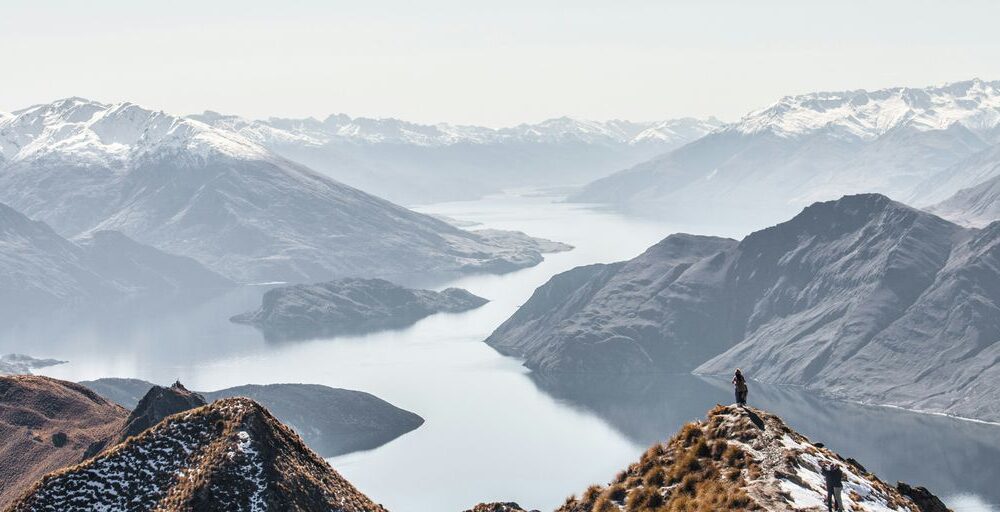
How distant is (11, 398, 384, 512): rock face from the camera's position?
1973 inches

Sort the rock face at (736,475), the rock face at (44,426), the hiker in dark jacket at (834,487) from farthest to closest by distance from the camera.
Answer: the rock face at (44,426) < the rock face at (736,475) < the hiker in dark jacket at (834,487)

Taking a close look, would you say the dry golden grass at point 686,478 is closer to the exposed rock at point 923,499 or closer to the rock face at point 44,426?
the exposed rock at point 923,499

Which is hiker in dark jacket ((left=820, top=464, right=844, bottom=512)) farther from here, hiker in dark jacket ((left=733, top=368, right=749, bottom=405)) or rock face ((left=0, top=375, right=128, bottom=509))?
rock face ((left=0, top=375, right=128, bottom=509))

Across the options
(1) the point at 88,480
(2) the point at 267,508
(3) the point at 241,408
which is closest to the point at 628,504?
(2) the point at 267,508

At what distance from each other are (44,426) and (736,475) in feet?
426

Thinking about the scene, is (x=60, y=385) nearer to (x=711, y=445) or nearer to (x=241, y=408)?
(x=241, y=408)

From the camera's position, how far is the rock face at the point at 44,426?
5615 inches

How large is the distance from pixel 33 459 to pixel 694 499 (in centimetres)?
12014

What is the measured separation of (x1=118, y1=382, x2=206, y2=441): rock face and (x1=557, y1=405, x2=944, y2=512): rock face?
366 feet

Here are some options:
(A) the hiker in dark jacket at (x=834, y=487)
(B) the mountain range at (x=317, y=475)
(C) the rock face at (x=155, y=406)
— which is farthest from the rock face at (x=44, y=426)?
(A) the hiker in dark jacket at (x=834, y=487)

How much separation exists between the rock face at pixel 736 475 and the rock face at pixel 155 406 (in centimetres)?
11145

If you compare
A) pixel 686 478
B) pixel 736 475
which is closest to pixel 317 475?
pixel 686 478

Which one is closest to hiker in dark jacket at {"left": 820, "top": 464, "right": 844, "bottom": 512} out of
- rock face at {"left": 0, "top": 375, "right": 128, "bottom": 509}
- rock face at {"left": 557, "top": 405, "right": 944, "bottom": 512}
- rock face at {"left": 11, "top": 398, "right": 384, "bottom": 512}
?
rock face at {"left": 557, "top": 405, "right": 944, "bottom": 512}

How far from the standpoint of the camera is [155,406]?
523ft
